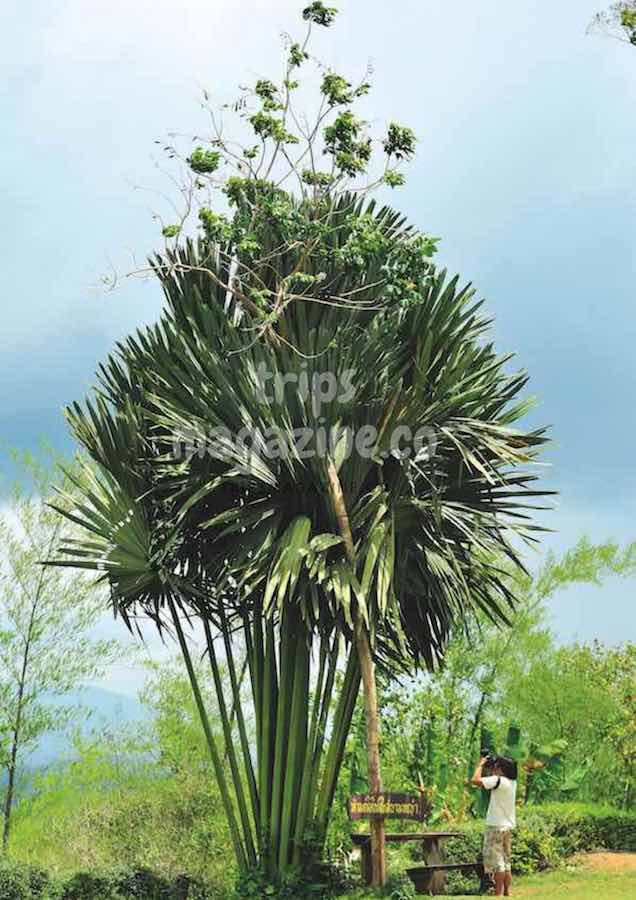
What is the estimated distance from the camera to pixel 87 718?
18125mm

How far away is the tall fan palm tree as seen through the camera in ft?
36.3

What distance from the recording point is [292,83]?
12773 mm

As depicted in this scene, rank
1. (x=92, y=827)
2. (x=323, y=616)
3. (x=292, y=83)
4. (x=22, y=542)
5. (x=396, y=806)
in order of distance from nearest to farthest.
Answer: (x=396, y=806)
(x=323, y=616)
(x=292, y=83)
(x=92, y=827)
(x=22, y=542)

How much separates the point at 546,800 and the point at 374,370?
471 inches

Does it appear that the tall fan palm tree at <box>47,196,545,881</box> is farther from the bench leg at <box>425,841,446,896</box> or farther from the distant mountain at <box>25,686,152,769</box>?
the distant mountain at <box>25,686,152,769</box>

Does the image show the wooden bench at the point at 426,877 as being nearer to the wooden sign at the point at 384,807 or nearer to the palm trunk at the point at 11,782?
the wooden sign at the point at 384,807

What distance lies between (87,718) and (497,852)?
9001 millimetres

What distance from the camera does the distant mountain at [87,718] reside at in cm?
1747

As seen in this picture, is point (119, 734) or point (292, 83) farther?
point (119, 734)

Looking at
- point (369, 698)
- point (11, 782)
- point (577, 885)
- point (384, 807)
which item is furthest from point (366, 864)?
point (11, 782)

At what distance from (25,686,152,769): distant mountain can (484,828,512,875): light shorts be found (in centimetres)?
795

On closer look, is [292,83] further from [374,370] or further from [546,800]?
[546,800]

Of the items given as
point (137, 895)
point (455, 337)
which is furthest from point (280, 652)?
point (455, 337)

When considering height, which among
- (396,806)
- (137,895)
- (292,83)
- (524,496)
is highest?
(292,83)
